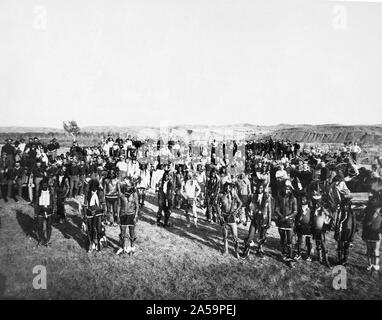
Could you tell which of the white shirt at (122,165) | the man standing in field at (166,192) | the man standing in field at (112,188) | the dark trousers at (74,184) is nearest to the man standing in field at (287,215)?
the man standing in field at (166,192)

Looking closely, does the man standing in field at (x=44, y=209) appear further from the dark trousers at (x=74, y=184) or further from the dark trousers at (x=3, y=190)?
the dark trousers at (x=3, y=190)

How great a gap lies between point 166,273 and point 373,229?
5762mm

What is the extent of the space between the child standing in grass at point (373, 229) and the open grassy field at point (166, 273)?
38 centimetres

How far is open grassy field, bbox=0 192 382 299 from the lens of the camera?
7.03m

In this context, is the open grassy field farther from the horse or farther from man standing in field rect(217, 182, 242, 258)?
man standing in field rect(217, 182, 242, 258)

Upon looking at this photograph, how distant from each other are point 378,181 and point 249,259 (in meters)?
4.29

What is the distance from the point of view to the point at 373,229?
7504 mm

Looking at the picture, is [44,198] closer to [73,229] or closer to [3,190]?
[73,229]

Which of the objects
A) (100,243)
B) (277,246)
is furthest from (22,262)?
(277,246)

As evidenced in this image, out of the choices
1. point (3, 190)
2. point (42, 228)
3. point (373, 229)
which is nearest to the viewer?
point (373, 229)

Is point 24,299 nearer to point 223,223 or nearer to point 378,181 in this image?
point 223,223

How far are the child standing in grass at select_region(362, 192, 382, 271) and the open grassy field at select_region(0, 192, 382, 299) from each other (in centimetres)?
38

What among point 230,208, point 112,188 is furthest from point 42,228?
point 230,208
